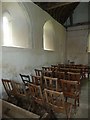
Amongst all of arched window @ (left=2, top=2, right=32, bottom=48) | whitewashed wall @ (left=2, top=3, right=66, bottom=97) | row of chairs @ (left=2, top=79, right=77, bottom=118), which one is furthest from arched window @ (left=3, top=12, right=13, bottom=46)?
row of chairs @ (left=2, top=79, right=77, bottom=118)

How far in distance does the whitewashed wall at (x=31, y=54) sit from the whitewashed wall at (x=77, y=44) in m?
2.52

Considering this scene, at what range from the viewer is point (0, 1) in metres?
4.25

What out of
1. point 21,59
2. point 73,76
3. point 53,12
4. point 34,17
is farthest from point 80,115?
point 53,12

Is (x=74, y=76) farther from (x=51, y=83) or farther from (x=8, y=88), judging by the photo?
(x=8, y=88)

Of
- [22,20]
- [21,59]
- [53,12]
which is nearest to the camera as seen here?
[21,59]

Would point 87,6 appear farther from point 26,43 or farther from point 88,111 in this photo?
point 88,111

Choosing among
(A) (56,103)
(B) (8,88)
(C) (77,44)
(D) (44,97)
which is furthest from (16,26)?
(C) (77,44)

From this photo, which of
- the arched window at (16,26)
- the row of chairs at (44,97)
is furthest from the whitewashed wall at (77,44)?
the row of chairs at (44,97)

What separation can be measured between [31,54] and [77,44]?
5.92 meters

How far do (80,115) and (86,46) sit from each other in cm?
803

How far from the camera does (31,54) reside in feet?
19.2

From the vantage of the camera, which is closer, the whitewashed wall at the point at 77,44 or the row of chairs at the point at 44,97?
→ the row of chairs at the point at 44,97

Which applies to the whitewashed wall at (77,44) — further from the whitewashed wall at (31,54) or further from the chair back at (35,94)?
the chair back at (35,94)

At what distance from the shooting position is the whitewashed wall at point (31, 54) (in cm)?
454
